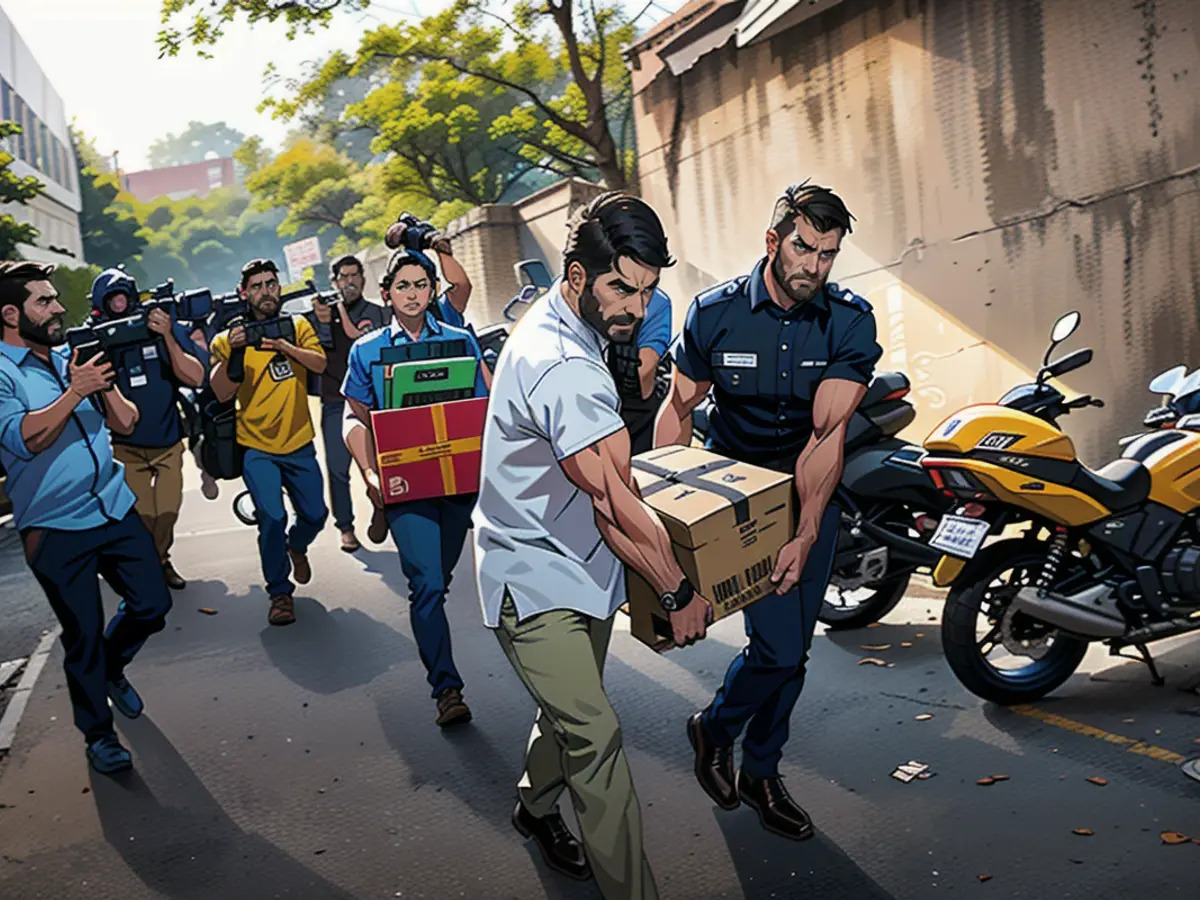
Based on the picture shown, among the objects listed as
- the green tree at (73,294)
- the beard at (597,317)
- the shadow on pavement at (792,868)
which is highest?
the green tree at (73,294)

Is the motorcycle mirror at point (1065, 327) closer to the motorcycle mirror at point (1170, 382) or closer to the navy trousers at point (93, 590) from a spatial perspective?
the motorcycle mirror at point (1170, 382)

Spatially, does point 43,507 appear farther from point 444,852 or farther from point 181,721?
point 444,852

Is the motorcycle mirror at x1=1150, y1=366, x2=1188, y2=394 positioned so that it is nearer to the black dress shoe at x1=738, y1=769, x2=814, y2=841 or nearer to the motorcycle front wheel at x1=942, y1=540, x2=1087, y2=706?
the motorcycle front wheel at x1=942, y1=540, x2=1087, y2=706

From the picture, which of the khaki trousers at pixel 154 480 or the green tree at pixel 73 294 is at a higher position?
the green tree at pixel 73 294

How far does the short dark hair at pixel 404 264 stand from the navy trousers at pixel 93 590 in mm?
1488

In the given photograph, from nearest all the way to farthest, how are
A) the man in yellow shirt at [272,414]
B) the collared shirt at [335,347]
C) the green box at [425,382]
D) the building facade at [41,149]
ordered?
the green box at [425,382], the man in yellow shirt at [272,414], the collared shirt at [335,347], the building facade at [41,149]

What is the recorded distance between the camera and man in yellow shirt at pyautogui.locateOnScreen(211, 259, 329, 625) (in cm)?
656

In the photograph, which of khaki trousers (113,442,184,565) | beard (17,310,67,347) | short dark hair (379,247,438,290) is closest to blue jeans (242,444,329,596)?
khaki trousers (113,442,184,565)

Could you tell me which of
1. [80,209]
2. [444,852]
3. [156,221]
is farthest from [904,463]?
[156,221]

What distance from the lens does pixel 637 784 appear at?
4078 mm

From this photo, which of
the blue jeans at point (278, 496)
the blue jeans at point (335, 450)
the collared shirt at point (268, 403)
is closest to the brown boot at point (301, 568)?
the blue jeans at point (278, 496)

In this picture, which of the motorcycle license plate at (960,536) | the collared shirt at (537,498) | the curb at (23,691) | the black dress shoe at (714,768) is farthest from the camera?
the curb at (23,691)

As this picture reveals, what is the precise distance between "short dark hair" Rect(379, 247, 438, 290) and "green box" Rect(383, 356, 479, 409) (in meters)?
0.46

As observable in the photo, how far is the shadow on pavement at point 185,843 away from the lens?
3.58 meters
